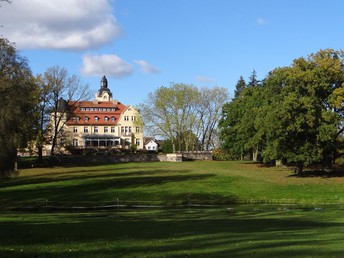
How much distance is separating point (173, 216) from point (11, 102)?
698 inches

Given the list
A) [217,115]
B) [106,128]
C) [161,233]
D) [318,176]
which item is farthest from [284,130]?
[106,128]

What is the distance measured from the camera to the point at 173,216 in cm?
2388

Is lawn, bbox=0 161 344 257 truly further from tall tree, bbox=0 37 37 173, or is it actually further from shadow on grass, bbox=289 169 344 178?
tall tree, bbox=0 37 37 173

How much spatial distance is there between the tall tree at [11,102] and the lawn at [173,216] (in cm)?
435

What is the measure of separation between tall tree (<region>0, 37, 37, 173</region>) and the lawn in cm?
435

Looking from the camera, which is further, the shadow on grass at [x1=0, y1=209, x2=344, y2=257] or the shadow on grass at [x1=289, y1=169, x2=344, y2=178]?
the shadow on grass at [x1=289, y1=169, x2=344, y2=178]

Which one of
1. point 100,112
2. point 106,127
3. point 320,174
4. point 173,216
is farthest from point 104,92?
point 173,216

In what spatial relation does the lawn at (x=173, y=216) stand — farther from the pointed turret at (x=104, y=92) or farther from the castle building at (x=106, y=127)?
the pointed turret at (x=104, y=92)

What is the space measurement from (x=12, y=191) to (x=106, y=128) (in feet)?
252

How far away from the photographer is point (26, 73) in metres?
38.4

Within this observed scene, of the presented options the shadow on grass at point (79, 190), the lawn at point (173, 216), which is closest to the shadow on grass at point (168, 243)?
the lawn at point (173, 216)

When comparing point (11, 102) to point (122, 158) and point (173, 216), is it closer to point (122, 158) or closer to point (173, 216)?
point (173, 216)

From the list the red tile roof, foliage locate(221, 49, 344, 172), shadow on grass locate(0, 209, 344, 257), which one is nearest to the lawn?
shadow on grass locate(0, 209, 344, 257)

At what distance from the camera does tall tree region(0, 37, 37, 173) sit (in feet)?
110
